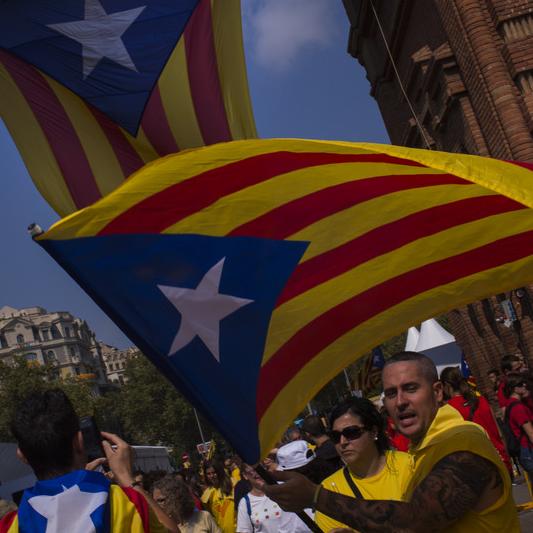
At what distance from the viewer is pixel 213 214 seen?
3.77m

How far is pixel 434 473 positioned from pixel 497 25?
12.9 meters

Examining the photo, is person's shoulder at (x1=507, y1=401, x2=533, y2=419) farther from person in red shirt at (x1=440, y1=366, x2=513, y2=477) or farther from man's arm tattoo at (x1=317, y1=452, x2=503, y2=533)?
man's arm tattoo at (x1=317, y1=452, x2=503, y2=533)

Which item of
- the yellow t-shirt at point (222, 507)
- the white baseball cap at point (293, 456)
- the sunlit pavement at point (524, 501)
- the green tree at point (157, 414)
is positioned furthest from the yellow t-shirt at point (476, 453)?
the green tree at point (157, 414)

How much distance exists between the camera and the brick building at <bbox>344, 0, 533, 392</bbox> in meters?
14.1

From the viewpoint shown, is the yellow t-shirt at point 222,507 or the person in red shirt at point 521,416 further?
the yellow t-shirt at point 222,507

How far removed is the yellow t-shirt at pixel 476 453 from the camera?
295 cm

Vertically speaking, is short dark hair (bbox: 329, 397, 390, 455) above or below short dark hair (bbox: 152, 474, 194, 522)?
above

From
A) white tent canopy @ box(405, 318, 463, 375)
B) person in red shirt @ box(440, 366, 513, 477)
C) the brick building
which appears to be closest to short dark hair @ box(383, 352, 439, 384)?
person in red shirt @ box(440, 366, 513, 477)

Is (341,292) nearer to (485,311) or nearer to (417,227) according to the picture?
(417,227)

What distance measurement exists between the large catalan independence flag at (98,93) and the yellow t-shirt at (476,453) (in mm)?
Result: 2201

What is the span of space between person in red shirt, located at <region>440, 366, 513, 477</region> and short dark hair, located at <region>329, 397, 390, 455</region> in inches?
192

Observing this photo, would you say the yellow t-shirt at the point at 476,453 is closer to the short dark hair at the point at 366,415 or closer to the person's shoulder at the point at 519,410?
the short dark hair at the point at 366,415

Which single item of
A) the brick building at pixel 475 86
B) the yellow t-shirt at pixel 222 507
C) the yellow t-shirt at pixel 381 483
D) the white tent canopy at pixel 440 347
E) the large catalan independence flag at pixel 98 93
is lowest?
the yellow t-shirt at pixel 222 507

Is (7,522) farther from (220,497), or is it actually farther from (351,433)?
(220,497)
